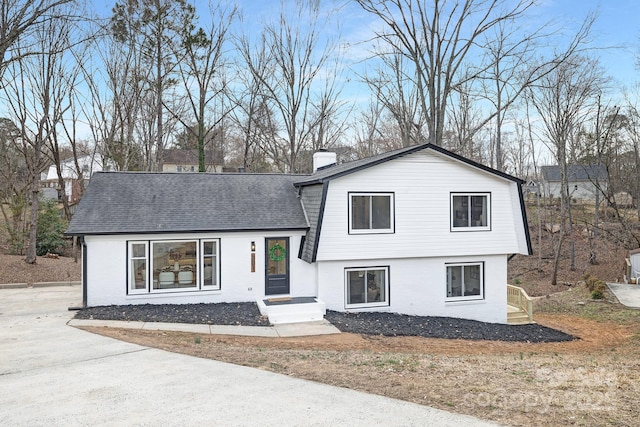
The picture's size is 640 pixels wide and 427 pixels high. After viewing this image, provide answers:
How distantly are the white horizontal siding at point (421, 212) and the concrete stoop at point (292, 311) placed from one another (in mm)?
1477

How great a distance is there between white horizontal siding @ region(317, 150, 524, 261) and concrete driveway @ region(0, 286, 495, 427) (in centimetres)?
660

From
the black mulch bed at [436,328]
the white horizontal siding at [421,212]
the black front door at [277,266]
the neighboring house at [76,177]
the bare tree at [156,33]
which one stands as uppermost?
the bare tree at [156,33]

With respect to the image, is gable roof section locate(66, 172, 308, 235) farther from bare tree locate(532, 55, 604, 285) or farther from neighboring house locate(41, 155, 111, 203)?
bare tree locate(532, 55, 604, 285)

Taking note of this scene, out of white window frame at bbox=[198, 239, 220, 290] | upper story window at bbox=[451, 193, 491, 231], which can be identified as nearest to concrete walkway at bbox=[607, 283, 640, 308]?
upper story window at bbox=[451, 193, 491, 231]

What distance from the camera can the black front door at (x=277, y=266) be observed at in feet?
45.4

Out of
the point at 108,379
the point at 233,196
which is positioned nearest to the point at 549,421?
the point at 108,379

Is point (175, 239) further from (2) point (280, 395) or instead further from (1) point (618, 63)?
(1) point (618, 63)

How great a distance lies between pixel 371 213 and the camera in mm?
13766

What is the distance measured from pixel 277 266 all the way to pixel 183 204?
3.49m

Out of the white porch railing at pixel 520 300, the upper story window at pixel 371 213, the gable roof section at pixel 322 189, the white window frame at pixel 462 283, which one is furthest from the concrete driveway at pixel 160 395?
the white porch railing at pixel 520 300

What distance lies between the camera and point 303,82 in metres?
28.2

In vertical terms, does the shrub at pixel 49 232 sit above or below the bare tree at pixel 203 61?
below

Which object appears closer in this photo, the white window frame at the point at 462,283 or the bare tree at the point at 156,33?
the white window frame at the point at 462,283

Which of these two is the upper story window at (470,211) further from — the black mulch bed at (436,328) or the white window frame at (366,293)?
the black mulch bed at (436,328)
